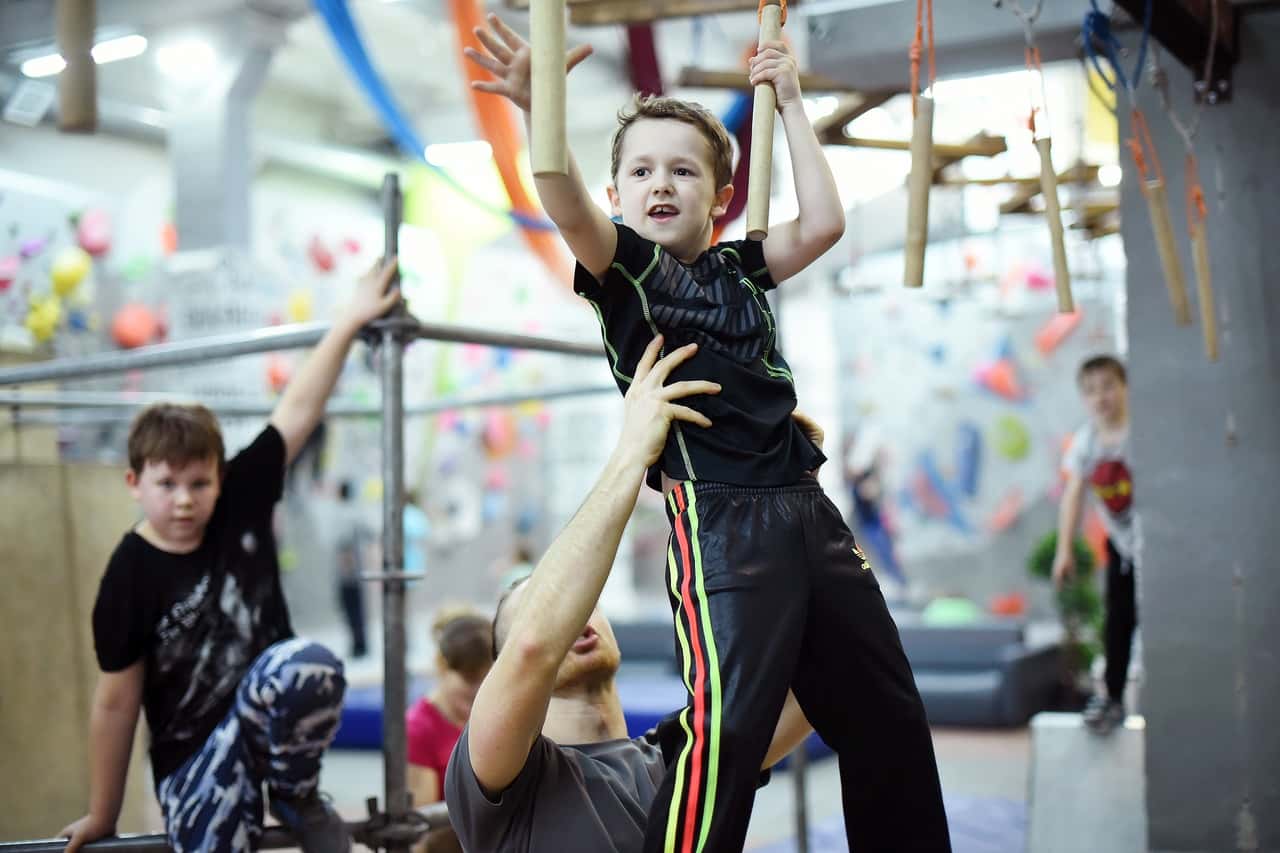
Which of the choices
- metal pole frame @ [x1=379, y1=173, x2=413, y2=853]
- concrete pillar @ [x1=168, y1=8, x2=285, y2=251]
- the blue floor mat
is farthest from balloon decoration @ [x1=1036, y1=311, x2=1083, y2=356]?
metal pole frame @ [x1=379, y1=173, x2=413, y2=853]

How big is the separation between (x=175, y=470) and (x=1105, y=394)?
3.11m

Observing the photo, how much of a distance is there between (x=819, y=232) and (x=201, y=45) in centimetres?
887

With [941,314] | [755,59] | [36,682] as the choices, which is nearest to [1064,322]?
[941,314]

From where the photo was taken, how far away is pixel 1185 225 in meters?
3.10

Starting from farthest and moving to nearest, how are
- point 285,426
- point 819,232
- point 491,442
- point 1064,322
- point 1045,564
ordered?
1. point 491,442
2. point 1064,322
3. point 1045,564
4. point 285,426
5. point 819,232

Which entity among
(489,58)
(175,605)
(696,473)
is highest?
(489,58)

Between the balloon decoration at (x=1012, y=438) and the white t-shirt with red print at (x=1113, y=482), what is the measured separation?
15.4ft

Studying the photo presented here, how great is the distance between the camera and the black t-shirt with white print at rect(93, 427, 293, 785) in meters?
1.93

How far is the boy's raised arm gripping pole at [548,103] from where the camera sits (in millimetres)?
910

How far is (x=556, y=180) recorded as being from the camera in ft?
4.06

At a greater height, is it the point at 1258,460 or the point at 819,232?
the point at 819,232

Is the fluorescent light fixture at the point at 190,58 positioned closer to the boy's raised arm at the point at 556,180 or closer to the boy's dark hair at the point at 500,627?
the boy's dark hair at the point at 500,627

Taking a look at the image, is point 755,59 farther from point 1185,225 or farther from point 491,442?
point 491,442

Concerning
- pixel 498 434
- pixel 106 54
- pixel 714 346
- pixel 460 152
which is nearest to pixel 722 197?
pixel 714 346
